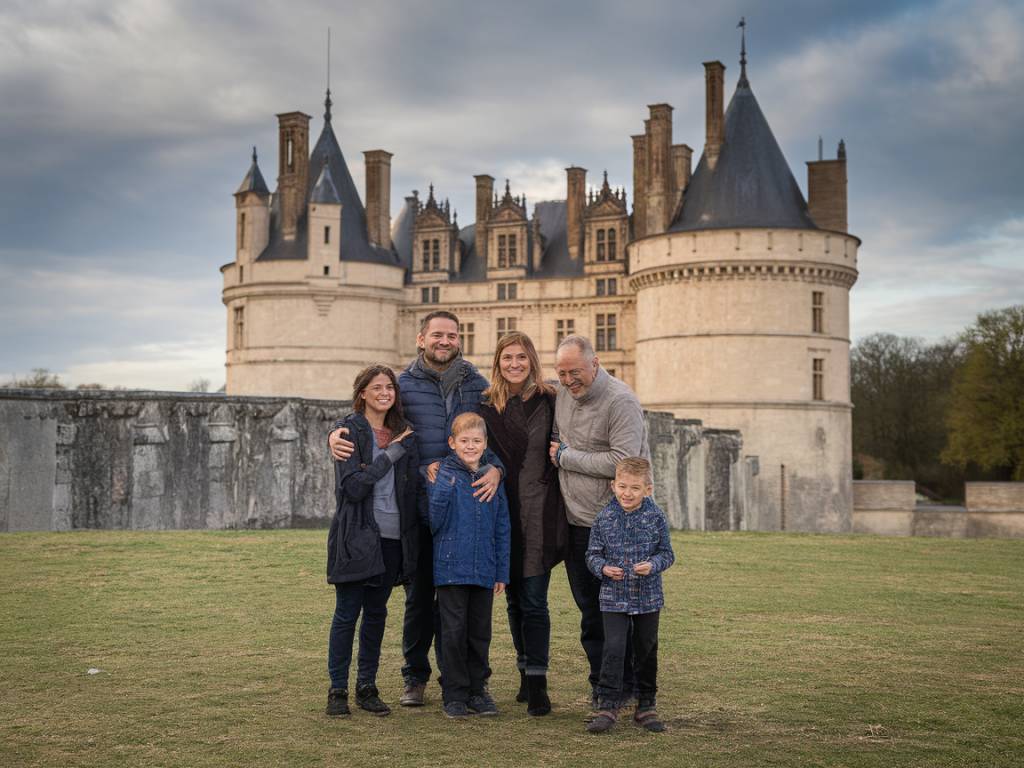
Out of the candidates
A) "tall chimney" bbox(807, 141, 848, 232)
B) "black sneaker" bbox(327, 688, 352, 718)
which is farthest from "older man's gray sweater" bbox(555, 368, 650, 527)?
"tall chimney" bbox(807, 141, 848, 232)

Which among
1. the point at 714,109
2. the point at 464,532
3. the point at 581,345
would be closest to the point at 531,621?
the point at 464,532

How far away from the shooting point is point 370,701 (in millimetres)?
5586

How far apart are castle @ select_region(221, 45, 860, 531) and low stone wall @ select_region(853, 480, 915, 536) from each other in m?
2.06

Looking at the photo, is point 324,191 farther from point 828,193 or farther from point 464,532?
point 464,532

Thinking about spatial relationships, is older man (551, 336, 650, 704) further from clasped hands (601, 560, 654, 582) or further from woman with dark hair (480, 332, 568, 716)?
clasped hands (601, 560, 654, 582)

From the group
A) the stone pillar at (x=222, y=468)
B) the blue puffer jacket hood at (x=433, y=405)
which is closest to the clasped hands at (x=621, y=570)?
the blue puffer jacket hood at (x=433, y=405)

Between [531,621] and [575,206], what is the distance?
37.4 m

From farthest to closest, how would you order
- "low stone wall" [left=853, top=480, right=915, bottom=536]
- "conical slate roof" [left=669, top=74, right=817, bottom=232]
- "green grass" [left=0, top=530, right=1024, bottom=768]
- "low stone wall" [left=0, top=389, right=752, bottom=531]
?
"low stone wall" [left=853, top=480, right=915, bottom=536] < "conical slate roof" [left=669, top=74, right=817, bottom=232] < "low stone wall" [left=0, top=389, right=752, bottom=531] < "green grass" [left=0, top=530, right=1024, bottom=768]

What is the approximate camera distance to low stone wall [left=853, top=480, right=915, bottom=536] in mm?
38406

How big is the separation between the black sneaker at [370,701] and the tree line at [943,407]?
136 feet

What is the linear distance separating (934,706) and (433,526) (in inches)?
106

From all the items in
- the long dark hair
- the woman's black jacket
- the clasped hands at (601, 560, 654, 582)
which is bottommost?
the clasped hands at (601, 560, 654, 582)

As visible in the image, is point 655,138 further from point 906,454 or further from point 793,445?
point 906,454

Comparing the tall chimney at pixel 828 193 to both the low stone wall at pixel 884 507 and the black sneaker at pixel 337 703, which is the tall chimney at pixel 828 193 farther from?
the black sneaker at pixel 337 703
